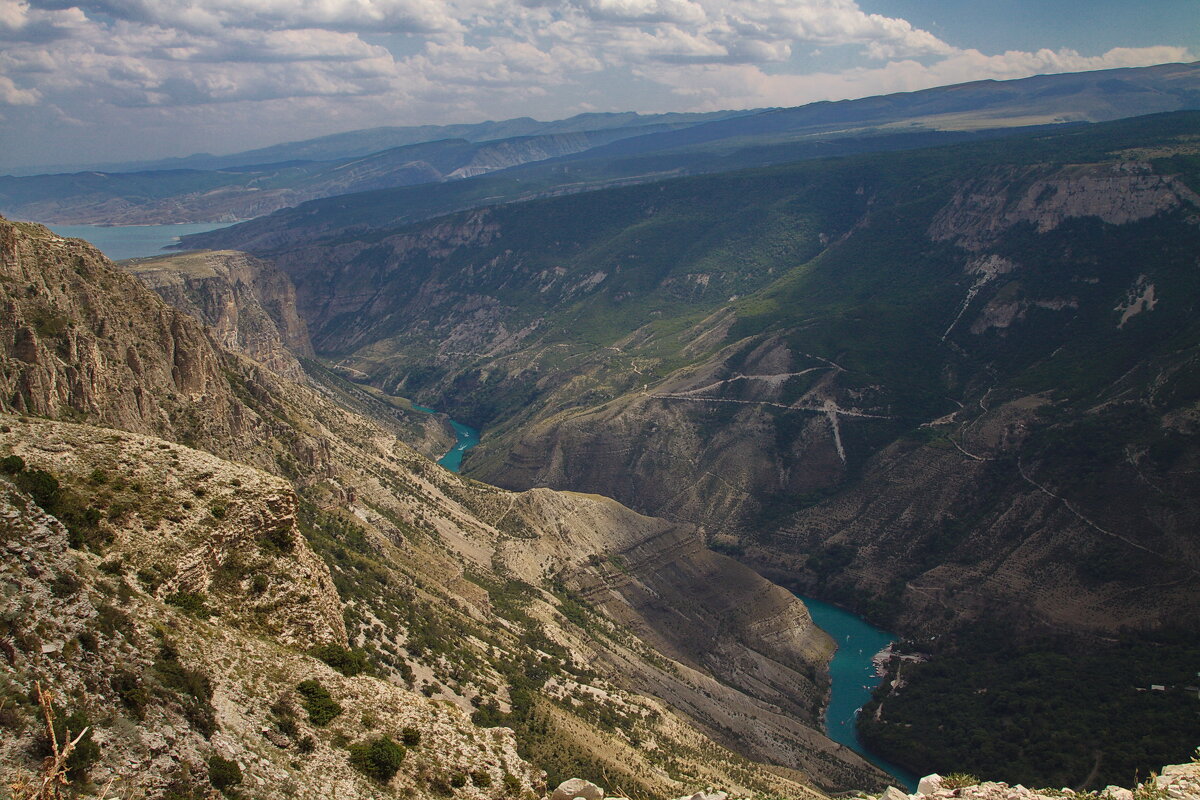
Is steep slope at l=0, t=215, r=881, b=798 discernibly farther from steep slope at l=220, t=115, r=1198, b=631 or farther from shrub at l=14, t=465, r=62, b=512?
steep slope at l=220, t=115, r=1198, b=631

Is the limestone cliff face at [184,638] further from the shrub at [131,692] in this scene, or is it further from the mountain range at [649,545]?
the mountain range at [649,545]

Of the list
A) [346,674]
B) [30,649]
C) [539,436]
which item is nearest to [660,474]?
[539,436]

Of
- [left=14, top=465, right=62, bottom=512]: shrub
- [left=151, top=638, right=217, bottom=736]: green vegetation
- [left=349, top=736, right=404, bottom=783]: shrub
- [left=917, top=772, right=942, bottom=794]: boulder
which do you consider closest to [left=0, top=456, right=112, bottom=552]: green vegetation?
[left=14, top=465, right=62, bottom=512]: shrub

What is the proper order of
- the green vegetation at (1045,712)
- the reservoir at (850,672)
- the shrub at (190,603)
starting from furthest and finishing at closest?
the reservoir at (850,672)
the green vegetation at (1045,712)
the shrub at (190,603)

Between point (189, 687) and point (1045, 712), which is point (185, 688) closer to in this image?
point (189, 687)

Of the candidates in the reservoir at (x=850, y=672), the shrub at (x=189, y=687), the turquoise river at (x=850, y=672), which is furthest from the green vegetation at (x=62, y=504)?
the turquoise river at (x=850, y=672)

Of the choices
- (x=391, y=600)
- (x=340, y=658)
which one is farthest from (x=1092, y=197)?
(x=340, y=658)
